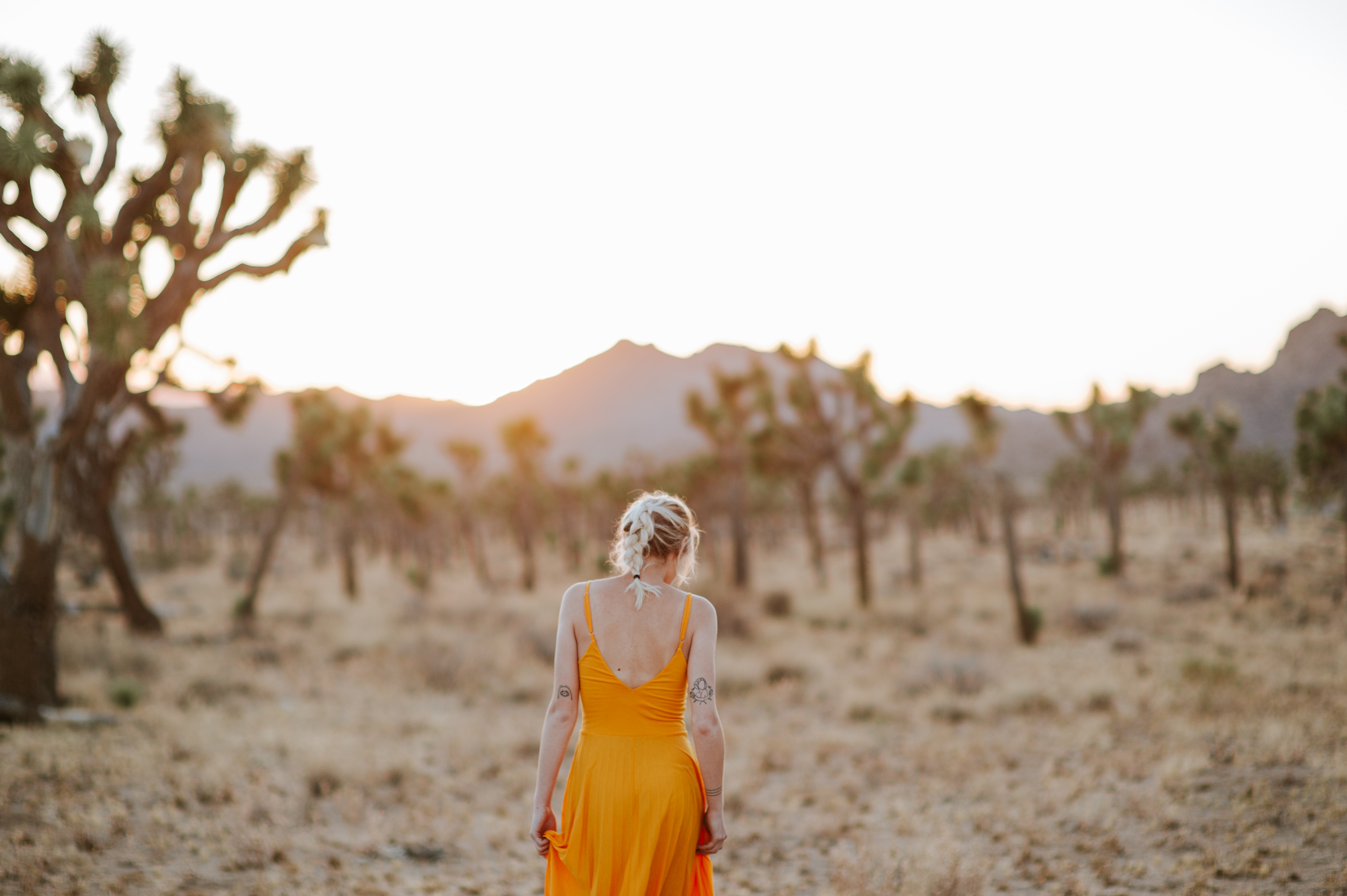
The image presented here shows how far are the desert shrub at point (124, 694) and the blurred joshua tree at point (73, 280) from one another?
76 centimetres

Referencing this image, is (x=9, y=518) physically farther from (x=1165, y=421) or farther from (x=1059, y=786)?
(x=1165, y=421)

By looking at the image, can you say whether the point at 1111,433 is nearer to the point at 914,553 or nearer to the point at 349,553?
the point at 914,553

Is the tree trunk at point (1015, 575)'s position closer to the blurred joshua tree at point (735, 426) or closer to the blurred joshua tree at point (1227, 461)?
the blurred joshua tree at point (1227, 461)

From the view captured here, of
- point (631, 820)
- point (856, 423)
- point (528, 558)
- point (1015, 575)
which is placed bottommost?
point (528, 558)

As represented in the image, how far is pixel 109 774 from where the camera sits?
22.7 feet

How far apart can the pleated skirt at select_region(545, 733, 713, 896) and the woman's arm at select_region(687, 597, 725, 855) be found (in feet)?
0.18

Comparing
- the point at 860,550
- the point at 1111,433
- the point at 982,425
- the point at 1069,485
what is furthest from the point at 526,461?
the point at 1069,485

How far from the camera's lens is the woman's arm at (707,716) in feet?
9.46

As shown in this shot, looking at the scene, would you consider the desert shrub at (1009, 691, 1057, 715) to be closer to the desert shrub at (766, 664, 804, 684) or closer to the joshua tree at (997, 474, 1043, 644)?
the desert shrub at (766, 664, 804, 684)

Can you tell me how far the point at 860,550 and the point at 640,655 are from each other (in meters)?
20.6

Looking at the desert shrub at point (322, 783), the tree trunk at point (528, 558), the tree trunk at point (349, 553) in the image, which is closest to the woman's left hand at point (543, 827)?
the desert shrub at point (322, 783)

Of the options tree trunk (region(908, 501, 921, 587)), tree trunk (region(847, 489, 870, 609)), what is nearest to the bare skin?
tree trunk (region(847, 489, 870, 609))

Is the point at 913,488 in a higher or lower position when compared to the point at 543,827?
higher

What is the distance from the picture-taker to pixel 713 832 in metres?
2.95
